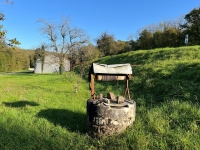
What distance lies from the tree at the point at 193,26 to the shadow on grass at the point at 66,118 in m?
20.6

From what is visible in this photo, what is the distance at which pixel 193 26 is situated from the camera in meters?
22.0

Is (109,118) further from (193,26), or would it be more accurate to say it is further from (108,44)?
(108,44)

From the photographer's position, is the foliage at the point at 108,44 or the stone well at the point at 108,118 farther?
the foliage at the point at 108,44

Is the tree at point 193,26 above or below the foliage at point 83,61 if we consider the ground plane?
above

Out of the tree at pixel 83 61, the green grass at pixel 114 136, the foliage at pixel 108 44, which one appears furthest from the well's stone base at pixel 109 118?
the foliage at pixel 108 44

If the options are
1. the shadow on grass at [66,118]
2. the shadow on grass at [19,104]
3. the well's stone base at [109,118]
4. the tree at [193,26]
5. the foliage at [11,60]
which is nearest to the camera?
the well's stone base at [109,118]

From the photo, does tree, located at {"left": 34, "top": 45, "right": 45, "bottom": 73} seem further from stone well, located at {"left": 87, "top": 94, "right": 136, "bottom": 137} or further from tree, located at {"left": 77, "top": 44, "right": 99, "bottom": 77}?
stone well, located at {"left": 87, "top": 94, "right": 136, "bottom": 137}

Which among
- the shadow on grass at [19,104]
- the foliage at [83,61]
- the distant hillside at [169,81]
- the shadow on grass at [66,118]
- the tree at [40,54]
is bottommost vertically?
the shadow on grass at [66,118]

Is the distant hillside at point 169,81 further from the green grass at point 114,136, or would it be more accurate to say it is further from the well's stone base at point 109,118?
the well's stone base at point 109,118

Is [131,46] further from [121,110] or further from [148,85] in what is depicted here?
[121,110]

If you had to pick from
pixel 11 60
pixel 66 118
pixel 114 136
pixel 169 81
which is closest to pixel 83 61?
pixel 169 81

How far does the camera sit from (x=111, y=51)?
34438mm

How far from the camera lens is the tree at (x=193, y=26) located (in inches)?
854

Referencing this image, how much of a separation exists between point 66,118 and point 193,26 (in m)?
22.0
